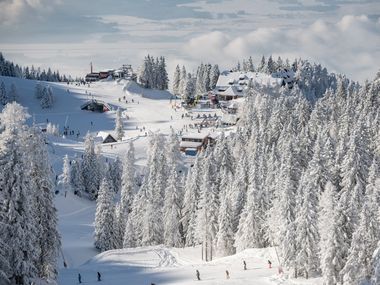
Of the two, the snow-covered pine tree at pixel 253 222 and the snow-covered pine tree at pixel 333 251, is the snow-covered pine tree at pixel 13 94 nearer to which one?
the snow-covered pine tree at pixel 253 222

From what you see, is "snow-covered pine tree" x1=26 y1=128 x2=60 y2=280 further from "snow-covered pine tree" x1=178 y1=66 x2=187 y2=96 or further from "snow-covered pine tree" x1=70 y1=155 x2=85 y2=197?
"snow-covered pine tree" x1=178 y1=66 x2=187 y2=96

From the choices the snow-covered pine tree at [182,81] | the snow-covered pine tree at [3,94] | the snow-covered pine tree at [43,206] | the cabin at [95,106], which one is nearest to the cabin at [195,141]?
the cabin at [95,106]

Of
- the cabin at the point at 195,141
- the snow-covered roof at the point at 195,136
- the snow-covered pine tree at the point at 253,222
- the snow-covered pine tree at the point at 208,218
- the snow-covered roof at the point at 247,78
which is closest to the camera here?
the snow-covered pine tree at the point at 253,222

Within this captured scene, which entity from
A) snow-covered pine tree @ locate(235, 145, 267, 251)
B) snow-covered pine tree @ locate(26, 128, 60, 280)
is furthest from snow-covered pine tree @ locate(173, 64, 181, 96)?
snow-covered pine tree @ locate(26, 128, 60, 280)

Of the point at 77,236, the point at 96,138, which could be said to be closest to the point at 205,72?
the point at 96,138

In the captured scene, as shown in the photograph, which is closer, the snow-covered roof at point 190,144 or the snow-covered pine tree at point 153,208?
the snow-covered pine tree at point 153,208

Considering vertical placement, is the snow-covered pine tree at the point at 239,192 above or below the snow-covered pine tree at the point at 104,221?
above

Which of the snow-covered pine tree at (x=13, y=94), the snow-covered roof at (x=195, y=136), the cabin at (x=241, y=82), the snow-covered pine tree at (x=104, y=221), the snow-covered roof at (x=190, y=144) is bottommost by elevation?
the snow-covered pine tree at (x=104, y=221)
